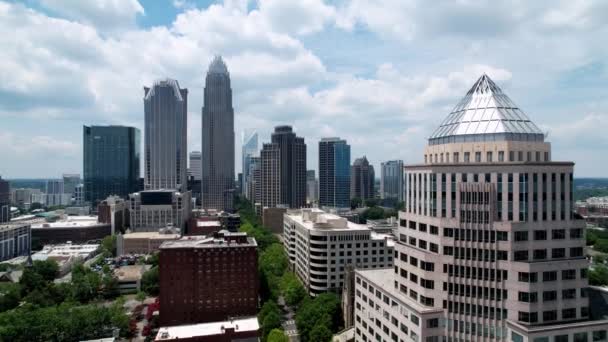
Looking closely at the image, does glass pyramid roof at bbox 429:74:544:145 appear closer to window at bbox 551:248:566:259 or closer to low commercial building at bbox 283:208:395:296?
window at bbox 551:248:566:259

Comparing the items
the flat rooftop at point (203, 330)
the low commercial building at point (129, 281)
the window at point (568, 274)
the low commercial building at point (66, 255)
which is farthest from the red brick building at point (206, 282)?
the low commercial building at point (66, 255)

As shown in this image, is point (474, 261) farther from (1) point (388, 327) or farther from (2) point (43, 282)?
(2) point (43, 282)

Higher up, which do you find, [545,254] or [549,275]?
[545,254]

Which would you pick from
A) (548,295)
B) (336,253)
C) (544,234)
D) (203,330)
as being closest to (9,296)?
(203,330)

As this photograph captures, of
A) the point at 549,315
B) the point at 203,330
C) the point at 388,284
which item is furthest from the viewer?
the point at 203,330

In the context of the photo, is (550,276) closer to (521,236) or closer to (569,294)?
(569,294)

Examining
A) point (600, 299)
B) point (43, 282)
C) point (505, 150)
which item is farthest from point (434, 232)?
point (43, 282)

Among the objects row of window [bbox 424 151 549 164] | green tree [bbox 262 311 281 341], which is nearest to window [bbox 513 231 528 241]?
row of window [bbox 424 151 549 164]
